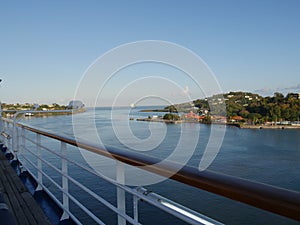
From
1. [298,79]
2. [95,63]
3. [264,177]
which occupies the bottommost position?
[264,177]

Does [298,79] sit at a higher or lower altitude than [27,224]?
higher

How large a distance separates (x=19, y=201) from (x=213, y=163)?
51.3 ft

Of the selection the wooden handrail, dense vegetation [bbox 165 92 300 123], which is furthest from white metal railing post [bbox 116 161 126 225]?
dense vegetation [bbox 165 92 300 123]

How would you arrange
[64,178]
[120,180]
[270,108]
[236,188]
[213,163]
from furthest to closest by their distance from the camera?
[270,108] < [213,163] < [64,178] < [120,180] < [236,188]

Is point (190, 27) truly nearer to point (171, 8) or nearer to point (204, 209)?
point (171, 8)

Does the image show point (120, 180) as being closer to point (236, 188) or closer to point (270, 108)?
point (236, 188)

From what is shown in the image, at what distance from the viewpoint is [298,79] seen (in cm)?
2955

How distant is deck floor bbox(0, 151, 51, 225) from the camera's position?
1.91 metres

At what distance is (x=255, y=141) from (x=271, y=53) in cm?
807

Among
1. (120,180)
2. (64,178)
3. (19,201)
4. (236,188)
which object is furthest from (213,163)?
(236,188)

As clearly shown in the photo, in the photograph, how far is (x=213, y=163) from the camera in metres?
16.8

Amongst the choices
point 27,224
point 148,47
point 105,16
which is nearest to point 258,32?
point 105,16

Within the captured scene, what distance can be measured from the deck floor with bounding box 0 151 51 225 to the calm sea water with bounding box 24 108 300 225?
1124 mm

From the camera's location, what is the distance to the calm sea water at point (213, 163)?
28.3ft
